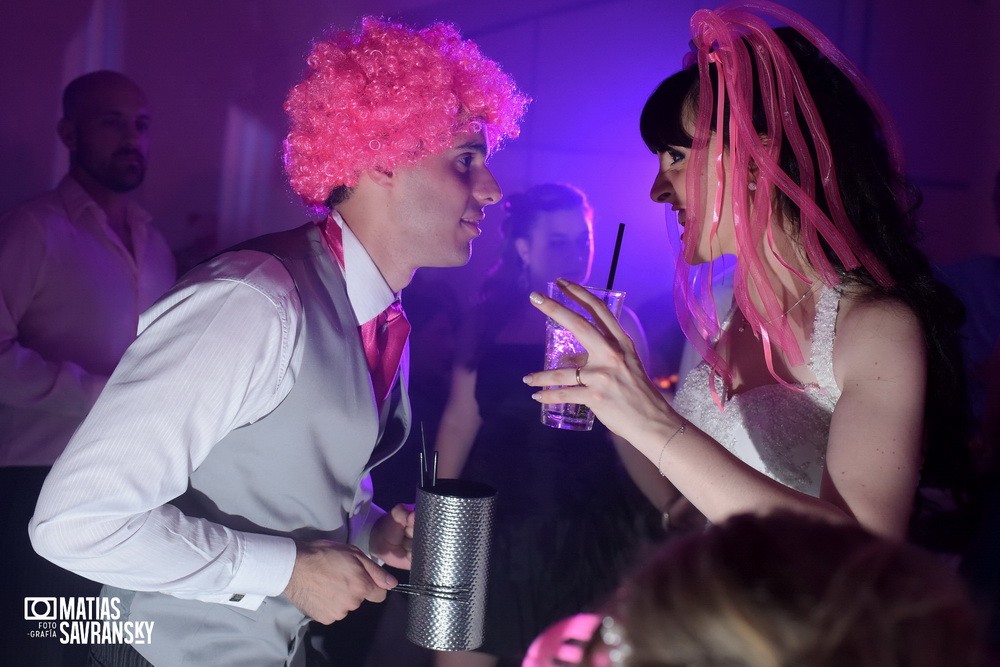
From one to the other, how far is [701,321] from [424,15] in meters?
1.49

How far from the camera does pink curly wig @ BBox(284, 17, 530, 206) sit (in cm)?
174

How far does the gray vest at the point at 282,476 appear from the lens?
1.37m

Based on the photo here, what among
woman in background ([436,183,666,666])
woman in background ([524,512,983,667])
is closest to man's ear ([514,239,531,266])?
woman in background ([436,183,666,666])

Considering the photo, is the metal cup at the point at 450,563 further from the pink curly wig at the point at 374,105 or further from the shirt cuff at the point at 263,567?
the pink curly wig at the point at 374,105

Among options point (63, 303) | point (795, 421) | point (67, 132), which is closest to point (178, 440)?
point (795, 421)

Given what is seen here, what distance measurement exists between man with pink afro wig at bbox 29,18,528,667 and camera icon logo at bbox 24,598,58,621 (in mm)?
1089

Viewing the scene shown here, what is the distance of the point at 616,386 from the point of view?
1238 millimetres

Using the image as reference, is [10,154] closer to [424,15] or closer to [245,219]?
[245,219]

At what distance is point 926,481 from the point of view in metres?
1.64

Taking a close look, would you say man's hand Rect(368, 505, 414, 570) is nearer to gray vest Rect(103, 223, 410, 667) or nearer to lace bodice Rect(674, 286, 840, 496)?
gray vest Rect(103, 223, 410, 667)

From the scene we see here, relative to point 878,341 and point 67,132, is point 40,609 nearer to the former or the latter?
point 67,132

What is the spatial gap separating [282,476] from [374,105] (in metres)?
0.88

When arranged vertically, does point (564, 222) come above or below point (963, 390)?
above

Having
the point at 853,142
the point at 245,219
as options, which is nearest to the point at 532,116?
the point at 245,219
